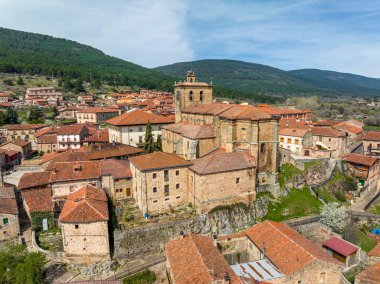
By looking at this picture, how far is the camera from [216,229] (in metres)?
33.3

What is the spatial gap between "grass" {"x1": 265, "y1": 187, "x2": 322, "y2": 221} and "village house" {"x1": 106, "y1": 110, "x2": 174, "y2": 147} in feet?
98.2

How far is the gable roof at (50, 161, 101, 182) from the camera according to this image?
113ft

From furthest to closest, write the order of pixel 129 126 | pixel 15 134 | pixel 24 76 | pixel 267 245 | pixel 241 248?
pixel 24 76 < pixel 15 134 < pixel 129 126 < pixel 241 248 < pixel 267 245

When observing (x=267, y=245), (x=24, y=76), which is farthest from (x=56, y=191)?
(x=24, y=76)

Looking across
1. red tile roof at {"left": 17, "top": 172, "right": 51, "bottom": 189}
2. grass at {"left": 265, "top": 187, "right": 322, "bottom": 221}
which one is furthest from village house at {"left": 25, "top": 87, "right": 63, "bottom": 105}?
grass at {"left": 265, "top": 187, "right": 322, "bottom": 221}

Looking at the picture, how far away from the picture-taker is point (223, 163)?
34656mm

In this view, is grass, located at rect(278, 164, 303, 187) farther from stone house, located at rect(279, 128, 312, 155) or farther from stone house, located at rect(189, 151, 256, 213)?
stone house, located at rect(279, 128, 312, 155)

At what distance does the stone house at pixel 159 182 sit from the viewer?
32.8 meters

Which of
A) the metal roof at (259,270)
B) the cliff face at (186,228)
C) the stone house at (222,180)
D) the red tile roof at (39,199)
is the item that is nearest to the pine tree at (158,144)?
the stone house at (222,180)

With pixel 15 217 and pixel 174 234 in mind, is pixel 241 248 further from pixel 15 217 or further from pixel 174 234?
pixel 15 217

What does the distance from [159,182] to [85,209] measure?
886 cm

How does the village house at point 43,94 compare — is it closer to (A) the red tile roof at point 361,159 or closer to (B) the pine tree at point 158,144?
(B) the pine tree at point 158,144

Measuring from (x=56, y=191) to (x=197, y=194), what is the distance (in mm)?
17170

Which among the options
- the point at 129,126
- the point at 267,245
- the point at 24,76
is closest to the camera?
the point at 267,245
